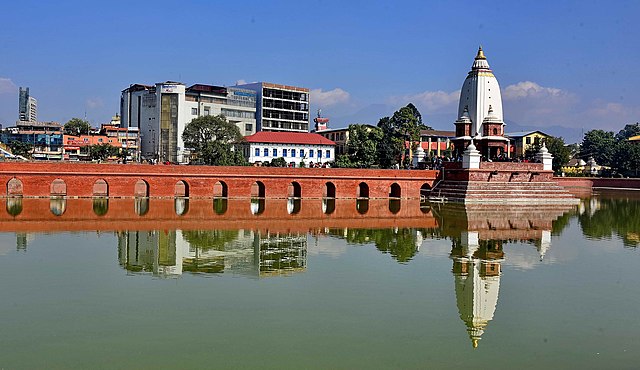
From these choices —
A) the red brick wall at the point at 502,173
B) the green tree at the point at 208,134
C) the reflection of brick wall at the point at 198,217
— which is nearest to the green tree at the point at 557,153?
the red brick wall at the point at 502,173

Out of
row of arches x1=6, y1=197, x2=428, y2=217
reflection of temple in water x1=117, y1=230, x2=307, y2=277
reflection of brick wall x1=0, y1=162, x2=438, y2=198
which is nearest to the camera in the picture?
reflection of temple in water x1=117, y1=230, x2=307, y2=277

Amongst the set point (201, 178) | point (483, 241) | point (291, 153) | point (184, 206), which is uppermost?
point (291, 153)

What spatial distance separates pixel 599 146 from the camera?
75375mm

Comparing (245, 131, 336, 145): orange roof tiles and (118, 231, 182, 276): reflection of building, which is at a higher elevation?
(245, 131, 336, 145): orange roof tiles

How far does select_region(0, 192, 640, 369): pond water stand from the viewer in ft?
29.8

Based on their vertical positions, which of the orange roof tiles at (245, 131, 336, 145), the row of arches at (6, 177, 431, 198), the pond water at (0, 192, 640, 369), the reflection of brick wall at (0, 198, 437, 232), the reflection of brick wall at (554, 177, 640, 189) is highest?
the orange roof tiles at (245, 131, 336, 145)

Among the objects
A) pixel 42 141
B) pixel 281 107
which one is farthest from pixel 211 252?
pixel 42 141

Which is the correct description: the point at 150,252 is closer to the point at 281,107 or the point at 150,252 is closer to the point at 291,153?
the point at 291,153

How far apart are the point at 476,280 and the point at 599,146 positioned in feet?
221

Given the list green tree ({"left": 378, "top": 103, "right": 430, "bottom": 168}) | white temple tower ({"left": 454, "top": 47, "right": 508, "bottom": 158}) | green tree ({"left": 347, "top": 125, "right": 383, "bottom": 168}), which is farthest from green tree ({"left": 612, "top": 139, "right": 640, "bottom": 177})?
white temple tower ({"left": 454, "top": 47, "right": 508, "bottom": 158})

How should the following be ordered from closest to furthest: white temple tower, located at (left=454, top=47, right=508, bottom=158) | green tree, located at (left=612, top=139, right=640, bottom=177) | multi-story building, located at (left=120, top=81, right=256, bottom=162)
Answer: white temple tower, located at (left=454, top=47, right=508, bottom=158) < multi-story building, located at (left=120, top=81, right=256, bottom=162) < green tree, located at (left=612, top=139, right=640, bottom=177)

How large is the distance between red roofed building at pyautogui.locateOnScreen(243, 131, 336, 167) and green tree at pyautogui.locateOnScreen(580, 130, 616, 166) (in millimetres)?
33783

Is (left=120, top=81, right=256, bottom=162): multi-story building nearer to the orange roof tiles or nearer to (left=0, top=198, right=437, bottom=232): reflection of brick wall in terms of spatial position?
the orange roof tiles

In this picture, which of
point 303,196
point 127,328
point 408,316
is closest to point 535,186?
point 303,196
